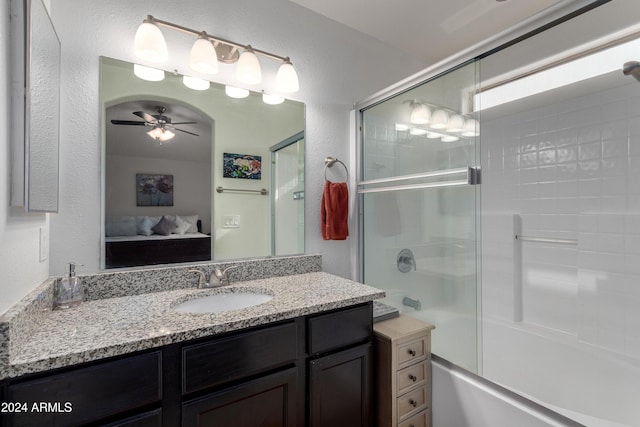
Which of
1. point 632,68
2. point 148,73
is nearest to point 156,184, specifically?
point 148,73

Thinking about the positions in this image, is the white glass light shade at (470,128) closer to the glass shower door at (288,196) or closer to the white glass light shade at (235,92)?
the glass shower door at (288,196)

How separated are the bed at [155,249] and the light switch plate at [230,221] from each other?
0.11 metres

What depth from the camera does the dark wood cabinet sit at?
0.74 meters

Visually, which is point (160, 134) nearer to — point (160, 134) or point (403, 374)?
point (160, 134)

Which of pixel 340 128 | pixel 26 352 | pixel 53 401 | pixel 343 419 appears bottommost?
pixel 343 419

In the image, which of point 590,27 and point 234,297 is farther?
point 590,27

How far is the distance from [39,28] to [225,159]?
80 cm

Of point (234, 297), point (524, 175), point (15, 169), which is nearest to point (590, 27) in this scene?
point (524, 175)

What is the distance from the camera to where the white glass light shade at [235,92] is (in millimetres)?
1543

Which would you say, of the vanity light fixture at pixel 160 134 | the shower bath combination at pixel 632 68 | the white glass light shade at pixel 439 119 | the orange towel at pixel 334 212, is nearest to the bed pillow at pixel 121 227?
the vanity light fixture at pixel 160 134

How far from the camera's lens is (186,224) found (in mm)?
1438

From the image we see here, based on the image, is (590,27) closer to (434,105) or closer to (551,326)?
(434,105)

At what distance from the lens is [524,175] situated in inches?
92.1

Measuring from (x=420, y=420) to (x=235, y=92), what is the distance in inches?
77.6
